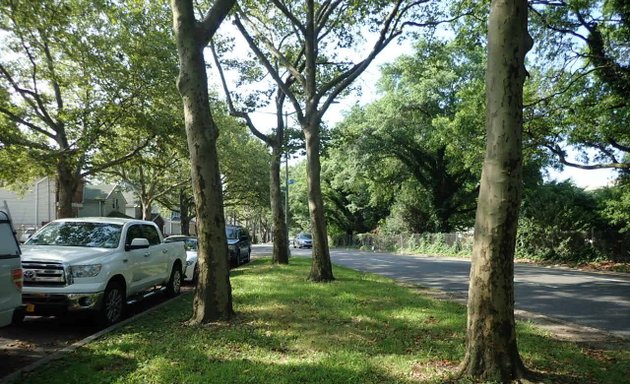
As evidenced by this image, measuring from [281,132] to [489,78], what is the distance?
49.4 ft

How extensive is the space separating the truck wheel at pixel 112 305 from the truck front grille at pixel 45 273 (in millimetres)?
779

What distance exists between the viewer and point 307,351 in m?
6.32

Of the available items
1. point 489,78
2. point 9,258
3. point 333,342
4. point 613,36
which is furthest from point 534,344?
point 613,36

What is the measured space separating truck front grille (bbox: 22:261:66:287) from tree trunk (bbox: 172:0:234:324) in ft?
7.17

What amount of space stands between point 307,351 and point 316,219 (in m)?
7.33

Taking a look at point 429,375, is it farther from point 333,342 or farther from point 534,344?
point 534,344

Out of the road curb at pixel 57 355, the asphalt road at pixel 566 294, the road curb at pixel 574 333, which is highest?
the road curb at pixel 57 355

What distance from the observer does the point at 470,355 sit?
202 inches

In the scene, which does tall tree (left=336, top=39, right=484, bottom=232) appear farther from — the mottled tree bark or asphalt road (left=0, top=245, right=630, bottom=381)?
the mottled tree bark

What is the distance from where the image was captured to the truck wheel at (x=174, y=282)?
12.1 m

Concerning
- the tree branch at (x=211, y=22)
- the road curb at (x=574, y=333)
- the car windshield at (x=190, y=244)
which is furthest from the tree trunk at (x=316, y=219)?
the tree branch at (x=211, y=22)

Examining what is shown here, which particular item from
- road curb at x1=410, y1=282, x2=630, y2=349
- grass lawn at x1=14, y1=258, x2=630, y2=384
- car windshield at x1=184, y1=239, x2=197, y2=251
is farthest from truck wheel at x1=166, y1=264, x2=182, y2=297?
road curb at x1=410, y1=282, x2=630, y2=349

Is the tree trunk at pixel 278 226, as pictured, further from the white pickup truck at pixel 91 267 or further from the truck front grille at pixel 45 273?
the truck front grille at pixel 45 273

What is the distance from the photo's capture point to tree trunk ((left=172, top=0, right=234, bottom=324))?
Result: 801 centimetres
